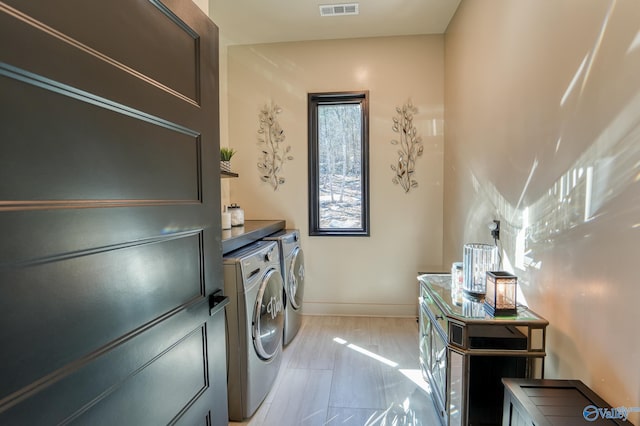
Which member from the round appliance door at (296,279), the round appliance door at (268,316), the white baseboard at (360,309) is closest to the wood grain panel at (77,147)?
the round appliance door at (268,316)

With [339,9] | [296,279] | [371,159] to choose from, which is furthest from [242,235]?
[339,9]

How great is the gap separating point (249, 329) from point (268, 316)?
0.89 feet

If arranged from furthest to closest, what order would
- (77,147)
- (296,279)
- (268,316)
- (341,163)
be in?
(341,163) → (296,279) → (268,316) → (77,147)

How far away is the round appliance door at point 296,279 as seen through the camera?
2.63m

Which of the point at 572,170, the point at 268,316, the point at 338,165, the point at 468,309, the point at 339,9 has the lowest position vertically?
the point at 268,316

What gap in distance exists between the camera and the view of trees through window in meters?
3.24

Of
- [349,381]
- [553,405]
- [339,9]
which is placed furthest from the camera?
[339,9]

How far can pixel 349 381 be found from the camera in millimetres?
2166

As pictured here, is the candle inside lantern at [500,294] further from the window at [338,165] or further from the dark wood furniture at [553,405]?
the window at [338,165]

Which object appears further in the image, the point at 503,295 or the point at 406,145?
the point at 406,145

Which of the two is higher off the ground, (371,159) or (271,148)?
(271,148)

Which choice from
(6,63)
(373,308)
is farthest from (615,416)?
(373,308)

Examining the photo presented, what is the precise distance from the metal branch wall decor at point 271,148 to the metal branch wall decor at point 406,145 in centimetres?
113

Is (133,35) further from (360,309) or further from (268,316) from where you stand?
(360,309)
